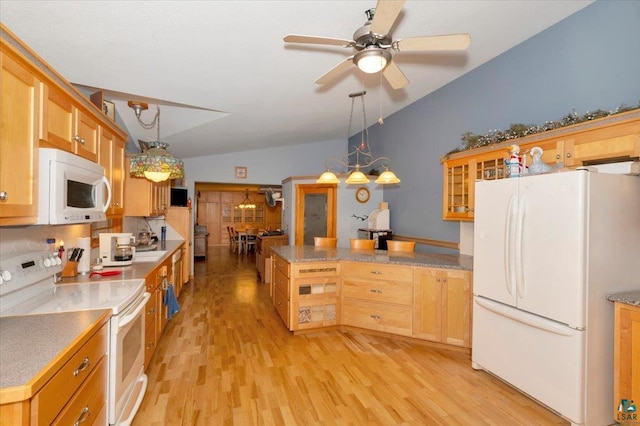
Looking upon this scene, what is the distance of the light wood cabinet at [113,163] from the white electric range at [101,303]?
0.74m

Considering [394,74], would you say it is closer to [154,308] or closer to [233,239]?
[154,308]

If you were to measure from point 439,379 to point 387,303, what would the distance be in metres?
0.94

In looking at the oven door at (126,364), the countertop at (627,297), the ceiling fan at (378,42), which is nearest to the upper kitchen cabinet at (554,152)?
the countertop at (627,297)

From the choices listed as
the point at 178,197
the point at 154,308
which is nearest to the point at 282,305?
the point at 154,308

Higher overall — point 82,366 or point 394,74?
point 394,74

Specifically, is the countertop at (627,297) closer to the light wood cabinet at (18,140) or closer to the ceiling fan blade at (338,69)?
the ceiling fan blade at (338,69)

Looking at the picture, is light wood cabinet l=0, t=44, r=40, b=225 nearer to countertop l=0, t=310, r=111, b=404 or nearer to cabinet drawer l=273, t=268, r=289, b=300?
countertop l=0, t=310, r=111, b=404

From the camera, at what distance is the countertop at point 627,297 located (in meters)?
1.92

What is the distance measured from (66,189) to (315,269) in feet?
8.07

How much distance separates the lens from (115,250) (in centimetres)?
302

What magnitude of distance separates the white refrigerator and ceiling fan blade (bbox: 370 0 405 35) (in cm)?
154

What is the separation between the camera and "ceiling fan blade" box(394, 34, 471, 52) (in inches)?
74.5

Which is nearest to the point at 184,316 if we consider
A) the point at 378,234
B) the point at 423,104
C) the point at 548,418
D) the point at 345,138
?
the point at 378,234

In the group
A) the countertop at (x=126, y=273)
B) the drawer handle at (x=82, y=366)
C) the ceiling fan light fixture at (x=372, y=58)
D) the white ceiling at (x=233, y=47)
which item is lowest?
the drawer handle at (x=82, y=366)
